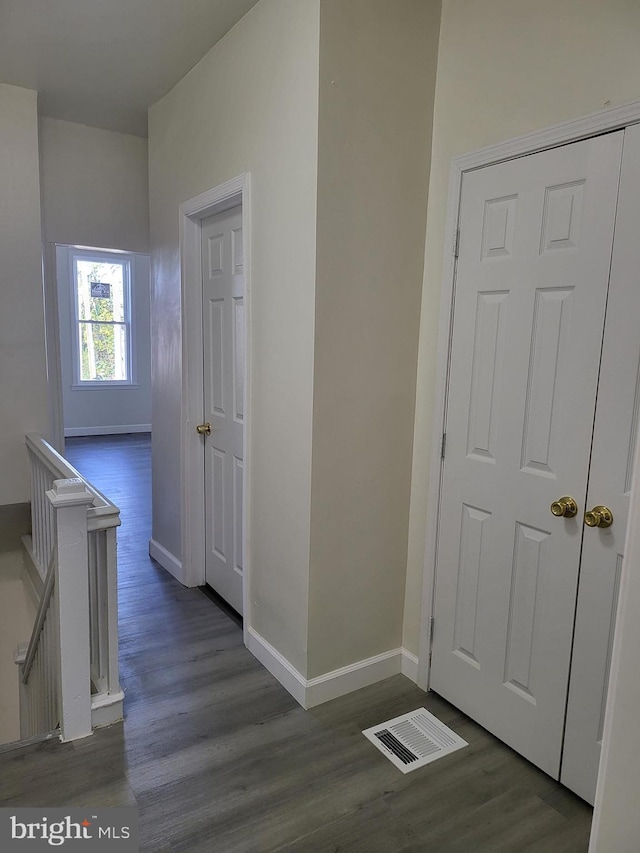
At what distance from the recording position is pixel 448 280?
89.4 inches

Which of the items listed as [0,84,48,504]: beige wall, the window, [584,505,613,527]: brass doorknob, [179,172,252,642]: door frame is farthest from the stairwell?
the window

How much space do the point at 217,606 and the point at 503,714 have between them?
5.36 ft

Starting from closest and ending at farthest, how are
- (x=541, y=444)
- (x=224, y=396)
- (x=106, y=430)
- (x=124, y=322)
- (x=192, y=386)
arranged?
(x=541, y=444) → (x=224, y=396) → (x=192, y=386) → (x=124, y=322) → (x=106, y=430)

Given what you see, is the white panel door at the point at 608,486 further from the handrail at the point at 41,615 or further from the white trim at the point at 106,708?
the handrail at the point at 41,615

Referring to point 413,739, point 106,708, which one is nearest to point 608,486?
point 413,739

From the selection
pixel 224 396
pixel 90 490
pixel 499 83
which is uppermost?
pixel 499 83

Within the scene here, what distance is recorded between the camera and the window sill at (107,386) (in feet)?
28.0

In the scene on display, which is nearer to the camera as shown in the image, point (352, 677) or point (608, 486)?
point (608, 486)

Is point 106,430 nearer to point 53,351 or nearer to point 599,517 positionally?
point 53,351

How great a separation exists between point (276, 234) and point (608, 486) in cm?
154

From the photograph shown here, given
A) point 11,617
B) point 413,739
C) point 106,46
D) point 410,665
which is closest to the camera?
point 413,739

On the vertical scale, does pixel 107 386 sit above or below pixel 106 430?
above

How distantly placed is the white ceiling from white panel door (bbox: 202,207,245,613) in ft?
2.58

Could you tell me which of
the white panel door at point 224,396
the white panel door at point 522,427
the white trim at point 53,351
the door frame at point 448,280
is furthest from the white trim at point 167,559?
the white panel door at point 522,427
